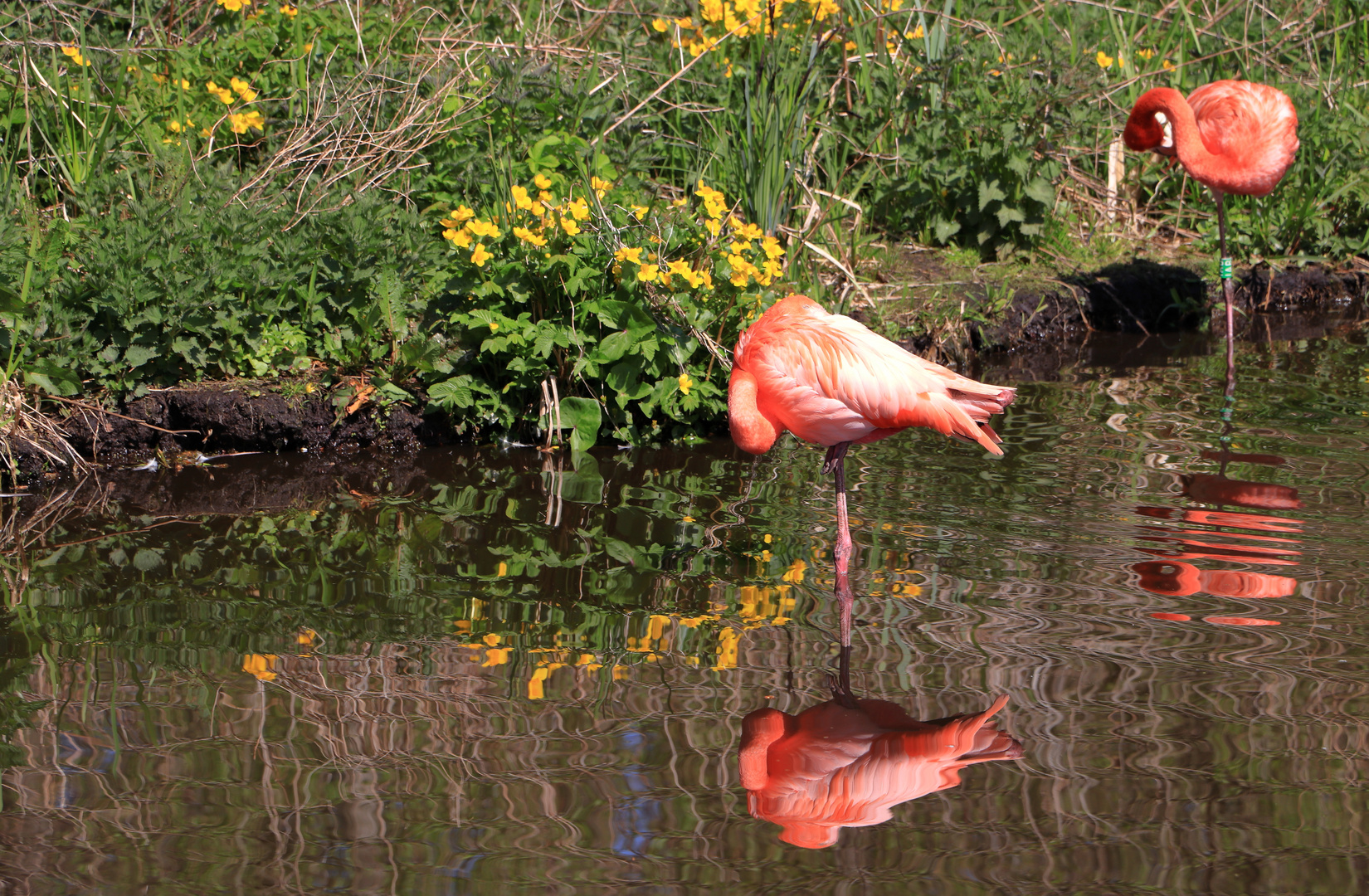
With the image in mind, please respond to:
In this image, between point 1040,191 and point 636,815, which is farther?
point 1040,191

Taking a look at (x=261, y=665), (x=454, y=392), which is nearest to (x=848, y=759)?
(x=261, y=665)

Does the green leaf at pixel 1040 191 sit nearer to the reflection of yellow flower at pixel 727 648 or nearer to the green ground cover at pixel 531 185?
the green ground cover at pixel 531 185

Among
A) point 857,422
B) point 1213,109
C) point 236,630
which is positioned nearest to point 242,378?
point 236,630

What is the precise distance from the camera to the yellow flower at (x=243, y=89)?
6.30 m

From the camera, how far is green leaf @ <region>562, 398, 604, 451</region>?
5.52 metres

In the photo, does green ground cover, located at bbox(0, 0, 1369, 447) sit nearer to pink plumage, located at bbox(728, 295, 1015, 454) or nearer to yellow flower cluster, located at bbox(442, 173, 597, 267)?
yellow flower cluster, located at bbox(442, 173, 597, 267)

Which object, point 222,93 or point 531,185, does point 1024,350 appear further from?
point 222,93

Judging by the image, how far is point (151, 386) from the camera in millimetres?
5492

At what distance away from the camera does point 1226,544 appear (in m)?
4.30

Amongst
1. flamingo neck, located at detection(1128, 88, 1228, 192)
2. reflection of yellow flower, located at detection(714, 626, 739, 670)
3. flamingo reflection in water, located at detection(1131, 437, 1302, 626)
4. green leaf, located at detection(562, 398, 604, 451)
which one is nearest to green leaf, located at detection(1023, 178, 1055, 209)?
flamingo neck, located at detection(1128, 88, 1228, 192)

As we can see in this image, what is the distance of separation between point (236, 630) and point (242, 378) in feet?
6.99

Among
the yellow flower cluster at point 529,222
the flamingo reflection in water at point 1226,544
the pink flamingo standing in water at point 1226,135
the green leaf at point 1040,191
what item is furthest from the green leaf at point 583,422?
the pink flamingo standing in water at point 1226,135

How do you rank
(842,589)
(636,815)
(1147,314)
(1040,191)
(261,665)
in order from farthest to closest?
1. (1147,314)
2. (1040,191)
3. (842,589)
4. (261,665)
5. (636,815)

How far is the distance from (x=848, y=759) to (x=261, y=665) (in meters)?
1.62
